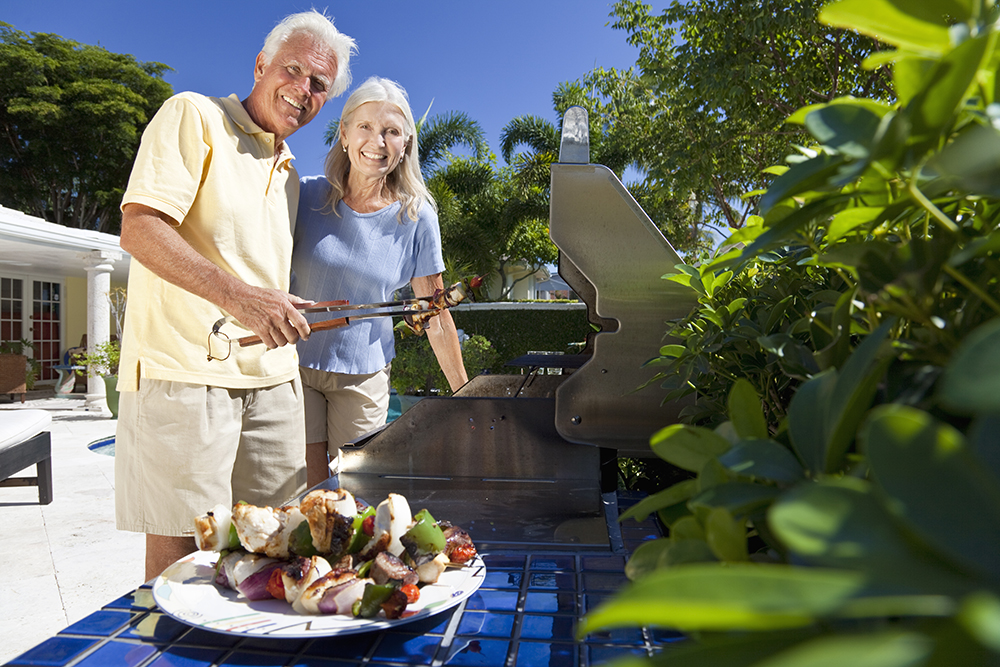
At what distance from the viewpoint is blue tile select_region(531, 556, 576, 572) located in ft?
3.02

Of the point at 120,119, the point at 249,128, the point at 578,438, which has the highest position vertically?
the point at 120,119

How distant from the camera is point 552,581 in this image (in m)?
0.87

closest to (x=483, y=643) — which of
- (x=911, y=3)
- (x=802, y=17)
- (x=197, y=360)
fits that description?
(x=911, y=3)

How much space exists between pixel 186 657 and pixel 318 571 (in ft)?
0.52

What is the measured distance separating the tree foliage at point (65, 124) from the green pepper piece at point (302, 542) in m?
23.5

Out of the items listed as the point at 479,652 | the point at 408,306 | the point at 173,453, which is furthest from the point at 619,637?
the point at 173,453

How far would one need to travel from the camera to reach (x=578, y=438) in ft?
4.25

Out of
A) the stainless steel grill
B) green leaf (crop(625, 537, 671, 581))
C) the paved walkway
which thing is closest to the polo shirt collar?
the stainless steel grill

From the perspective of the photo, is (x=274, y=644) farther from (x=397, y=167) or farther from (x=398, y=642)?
(x=397, y=167)

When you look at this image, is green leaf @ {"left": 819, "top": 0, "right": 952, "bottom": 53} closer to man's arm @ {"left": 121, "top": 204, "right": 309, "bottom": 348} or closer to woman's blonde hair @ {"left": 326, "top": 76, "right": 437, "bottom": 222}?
man's arm @ {"left": 121, "top": 204, "right": 309, "bottom": 348}

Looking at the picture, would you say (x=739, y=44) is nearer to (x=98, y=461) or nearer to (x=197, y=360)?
(x=197, y=360)

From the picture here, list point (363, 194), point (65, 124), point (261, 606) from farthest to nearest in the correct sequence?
point (65, 124) → point (363, 194) → point (261, 606)

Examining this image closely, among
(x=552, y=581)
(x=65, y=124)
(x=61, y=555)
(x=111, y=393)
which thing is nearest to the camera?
(x=552, y=581)

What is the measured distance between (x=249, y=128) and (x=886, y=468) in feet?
6.30
